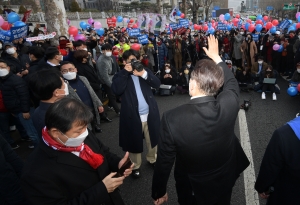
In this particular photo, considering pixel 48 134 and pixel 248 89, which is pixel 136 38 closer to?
pixel 248 89

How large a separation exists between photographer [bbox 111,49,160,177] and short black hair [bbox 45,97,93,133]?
1.37 metres

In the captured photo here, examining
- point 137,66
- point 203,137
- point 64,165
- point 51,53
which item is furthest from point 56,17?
point 203,137

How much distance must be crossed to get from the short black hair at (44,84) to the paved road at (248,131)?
166 centimetres

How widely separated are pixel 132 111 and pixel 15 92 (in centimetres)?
219

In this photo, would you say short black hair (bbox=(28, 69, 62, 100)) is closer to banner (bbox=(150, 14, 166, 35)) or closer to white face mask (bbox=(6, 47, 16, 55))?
white face mask (bbox=(6, 47, 16, 55))

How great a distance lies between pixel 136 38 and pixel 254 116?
5.03 meters

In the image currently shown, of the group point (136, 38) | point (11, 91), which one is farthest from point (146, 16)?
point (11, 91)

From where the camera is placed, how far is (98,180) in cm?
151

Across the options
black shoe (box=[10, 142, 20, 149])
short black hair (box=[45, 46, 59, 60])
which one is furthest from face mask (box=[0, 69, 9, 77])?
black shoe (box=[10, 142, 20, 149])

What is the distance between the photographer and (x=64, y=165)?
4.35ft

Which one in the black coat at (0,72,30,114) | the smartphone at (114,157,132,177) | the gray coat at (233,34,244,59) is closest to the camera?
the smartphone at (114,157,132,177)

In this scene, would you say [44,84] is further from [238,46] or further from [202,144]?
[238,46]

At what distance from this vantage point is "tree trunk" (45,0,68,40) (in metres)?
5.68

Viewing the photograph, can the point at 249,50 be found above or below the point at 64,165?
below
